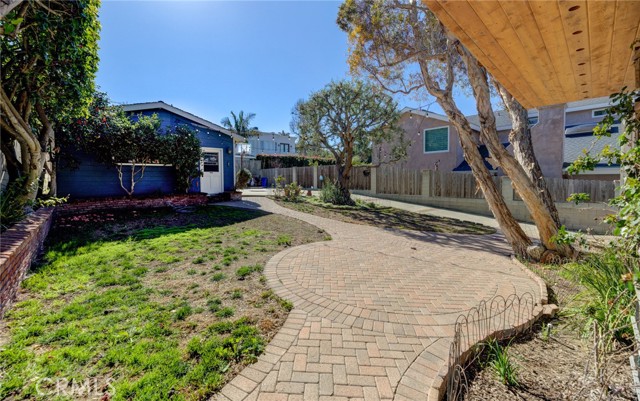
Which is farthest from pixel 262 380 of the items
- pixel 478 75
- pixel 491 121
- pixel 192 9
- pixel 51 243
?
pixel 192 9

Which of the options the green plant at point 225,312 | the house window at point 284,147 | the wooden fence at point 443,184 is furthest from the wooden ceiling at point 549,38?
the house window at point 284,147

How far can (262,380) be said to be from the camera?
2168mm

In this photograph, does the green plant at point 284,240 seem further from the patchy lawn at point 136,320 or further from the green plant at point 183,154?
the green plant at point 183,154

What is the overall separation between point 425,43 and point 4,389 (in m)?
11.8

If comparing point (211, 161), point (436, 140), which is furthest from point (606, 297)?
point (436, 140)

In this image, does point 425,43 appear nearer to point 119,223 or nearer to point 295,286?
point 295,286

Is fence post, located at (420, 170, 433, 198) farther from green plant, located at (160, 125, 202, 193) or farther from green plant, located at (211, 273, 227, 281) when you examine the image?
green plant, located at (211, 273, 227, 281)

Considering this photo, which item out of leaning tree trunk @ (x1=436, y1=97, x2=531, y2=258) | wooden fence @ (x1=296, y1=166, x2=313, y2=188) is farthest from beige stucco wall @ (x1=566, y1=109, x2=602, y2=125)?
wooden fence @ (x1=296, y1=166, x2=313, y2=188)

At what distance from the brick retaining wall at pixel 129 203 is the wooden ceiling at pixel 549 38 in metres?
10.7

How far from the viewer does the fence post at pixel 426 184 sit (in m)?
14.8

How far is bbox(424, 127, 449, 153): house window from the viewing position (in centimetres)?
1781

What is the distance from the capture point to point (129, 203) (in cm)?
963

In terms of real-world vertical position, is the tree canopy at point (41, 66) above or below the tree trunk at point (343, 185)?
above

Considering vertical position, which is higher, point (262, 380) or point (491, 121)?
point (491, 121)
